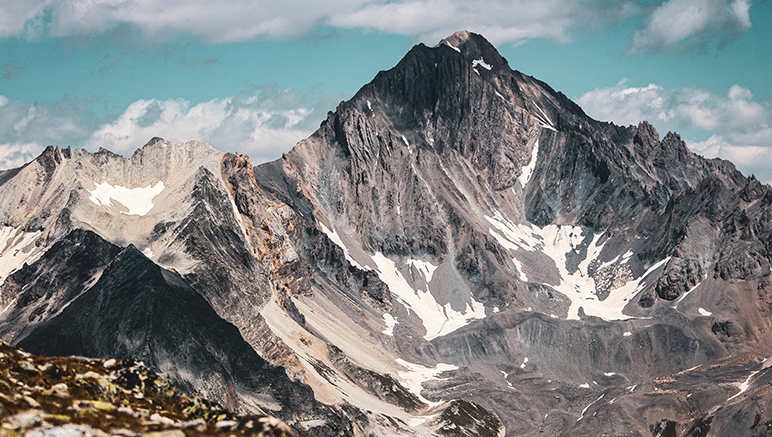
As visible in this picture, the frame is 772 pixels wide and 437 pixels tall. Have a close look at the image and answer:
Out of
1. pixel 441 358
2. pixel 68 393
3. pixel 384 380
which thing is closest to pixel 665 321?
pixel 441 358

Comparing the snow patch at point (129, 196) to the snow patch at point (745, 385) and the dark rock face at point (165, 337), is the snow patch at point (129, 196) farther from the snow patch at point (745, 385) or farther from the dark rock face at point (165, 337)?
the snow patch at point (745, 385)

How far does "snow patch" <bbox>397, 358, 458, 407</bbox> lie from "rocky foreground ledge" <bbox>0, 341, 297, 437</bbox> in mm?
117226

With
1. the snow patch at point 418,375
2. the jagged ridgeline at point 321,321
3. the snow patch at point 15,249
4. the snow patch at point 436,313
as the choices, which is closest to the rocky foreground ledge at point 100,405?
the jagged ridgeline at point 321,321

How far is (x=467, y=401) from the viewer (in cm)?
13900

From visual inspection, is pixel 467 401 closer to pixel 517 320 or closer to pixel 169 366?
pixel 517 320

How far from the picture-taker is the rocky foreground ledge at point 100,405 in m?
20.1

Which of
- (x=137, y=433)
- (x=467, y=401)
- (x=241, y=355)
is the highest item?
(x=137, y=433)

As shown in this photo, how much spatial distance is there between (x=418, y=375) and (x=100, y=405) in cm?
13871

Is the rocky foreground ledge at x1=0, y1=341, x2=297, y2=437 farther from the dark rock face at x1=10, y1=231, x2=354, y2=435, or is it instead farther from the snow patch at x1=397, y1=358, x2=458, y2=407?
the snow patch at x1=397, y1=358, x2=458, y2=407

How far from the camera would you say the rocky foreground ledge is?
20125 mm

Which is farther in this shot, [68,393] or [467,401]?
[467,401]

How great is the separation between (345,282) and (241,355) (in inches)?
3716

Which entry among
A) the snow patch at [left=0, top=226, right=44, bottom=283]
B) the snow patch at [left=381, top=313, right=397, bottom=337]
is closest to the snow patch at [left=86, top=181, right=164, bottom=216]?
the snow patch at [left=0, top=226, right=44, bottom=283]

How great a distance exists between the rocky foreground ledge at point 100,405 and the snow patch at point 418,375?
11723 centimetres
